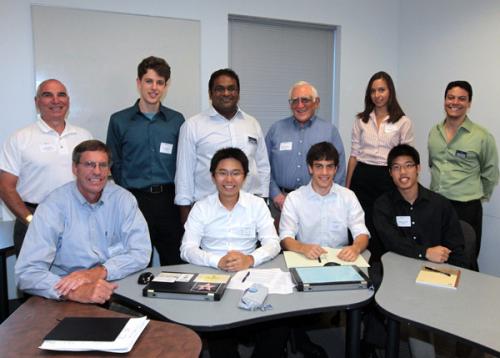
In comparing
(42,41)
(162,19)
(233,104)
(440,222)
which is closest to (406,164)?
(440,222)

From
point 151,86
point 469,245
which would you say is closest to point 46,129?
point 151,86

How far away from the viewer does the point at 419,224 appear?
8.48ft

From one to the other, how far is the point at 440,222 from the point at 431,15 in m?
2.79

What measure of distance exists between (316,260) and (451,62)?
293 centimetres

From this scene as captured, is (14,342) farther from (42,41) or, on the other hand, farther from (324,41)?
(324,41)

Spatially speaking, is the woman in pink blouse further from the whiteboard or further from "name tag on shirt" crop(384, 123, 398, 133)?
the whiteboard

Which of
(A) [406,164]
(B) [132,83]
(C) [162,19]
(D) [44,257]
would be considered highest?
(C) [162,19]

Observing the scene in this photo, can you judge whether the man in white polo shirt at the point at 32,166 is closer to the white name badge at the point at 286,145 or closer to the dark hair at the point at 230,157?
the dark hair at the point at 230,157

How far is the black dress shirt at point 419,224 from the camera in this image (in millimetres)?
2490

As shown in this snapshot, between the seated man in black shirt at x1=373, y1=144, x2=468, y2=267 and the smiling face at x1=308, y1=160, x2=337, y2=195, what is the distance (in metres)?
0.33

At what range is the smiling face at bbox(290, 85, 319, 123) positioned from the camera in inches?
122

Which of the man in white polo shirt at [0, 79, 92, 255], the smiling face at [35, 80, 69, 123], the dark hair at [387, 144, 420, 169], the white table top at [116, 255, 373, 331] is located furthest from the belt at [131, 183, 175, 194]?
the dark hair at [387, 144, 420, 169]

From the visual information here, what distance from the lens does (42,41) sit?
343 centimetres

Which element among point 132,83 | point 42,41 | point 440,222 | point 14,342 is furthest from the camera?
point 132,83
